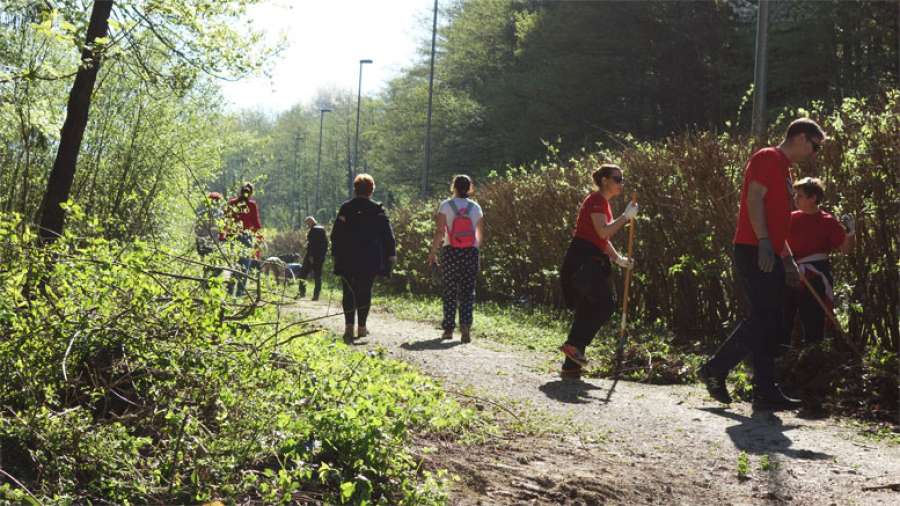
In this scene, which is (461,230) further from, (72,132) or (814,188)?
(814,188)

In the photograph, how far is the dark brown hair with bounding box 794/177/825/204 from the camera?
7.81 m

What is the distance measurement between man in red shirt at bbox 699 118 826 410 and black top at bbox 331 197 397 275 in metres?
5.19

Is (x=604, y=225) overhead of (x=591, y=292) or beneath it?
overhead

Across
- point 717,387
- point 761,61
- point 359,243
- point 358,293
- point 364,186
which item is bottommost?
point 717,387

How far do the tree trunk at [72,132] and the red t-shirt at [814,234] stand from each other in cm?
762

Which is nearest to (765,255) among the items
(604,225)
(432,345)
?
(604,225)

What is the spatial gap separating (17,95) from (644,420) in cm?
909

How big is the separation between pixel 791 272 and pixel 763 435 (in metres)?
1.23

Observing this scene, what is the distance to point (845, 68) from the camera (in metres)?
32.9

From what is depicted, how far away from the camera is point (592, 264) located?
8609mm

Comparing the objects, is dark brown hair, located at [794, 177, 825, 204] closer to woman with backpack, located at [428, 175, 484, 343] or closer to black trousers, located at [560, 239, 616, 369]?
black trousers, located at [560, 239, 616, 369]

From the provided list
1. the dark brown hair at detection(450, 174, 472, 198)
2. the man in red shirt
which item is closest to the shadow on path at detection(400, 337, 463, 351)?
the dark brown hair at detection(450, 174, 472, 198)

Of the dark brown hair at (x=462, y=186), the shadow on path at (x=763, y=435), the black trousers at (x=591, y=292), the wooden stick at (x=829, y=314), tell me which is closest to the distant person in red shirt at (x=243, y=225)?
the dark brown hair at (x=462, y=186)

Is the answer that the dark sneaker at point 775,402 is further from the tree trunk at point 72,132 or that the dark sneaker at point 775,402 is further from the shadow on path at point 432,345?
the tree trunk at point 72,132
